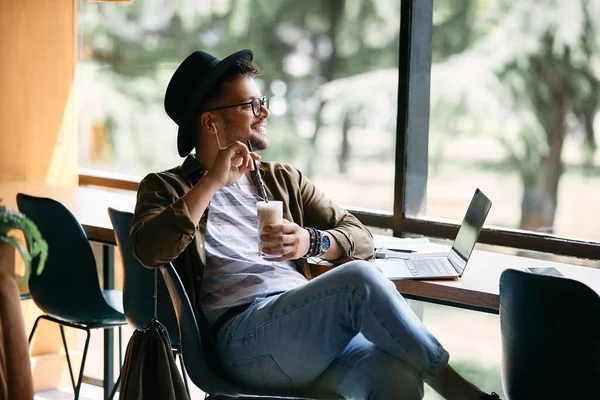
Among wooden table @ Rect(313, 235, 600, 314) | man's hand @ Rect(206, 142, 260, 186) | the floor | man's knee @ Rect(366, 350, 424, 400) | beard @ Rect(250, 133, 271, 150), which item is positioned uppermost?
beard @ Rect(250, 133, 271, 150)

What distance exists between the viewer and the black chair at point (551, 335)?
5.78 feet

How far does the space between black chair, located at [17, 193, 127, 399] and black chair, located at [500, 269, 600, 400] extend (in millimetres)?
1678

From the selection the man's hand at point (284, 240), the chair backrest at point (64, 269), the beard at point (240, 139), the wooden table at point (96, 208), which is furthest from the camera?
the wooden table at point (96, 208)

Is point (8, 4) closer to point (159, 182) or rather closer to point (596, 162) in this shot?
point (159, 182)

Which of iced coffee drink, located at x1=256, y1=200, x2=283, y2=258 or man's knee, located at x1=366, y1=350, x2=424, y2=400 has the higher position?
iced coffee drink, located at x1=256, y1=200, x2=283, y2=258

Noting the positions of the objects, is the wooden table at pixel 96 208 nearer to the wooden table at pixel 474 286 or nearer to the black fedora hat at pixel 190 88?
the black fedora hat at pixel 190 88

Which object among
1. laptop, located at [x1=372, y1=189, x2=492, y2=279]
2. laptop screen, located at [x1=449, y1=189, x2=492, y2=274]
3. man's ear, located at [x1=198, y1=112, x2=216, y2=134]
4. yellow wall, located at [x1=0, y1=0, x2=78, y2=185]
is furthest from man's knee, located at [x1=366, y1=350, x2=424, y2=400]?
yellow wall, located at [x1=0, y1=0, x2=78, y2=185]

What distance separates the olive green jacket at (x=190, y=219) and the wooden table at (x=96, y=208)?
76cm

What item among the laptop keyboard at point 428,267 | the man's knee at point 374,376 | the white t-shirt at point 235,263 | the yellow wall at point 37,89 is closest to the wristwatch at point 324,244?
the white t-shirt at point 235,263

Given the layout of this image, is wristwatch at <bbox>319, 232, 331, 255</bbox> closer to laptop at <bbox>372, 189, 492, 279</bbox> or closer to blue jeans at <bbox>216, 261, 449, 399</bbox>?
laptop at <bbox>372, 189, 492, 279</bbox>

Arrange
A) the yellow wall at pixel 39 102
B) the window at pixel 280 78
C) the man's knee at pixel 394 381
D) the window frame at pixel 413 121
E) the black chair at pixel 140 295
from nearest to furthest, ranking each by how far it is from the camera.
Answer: the man's knee at pixel 394 381 → the black chair at pixel 140 295 → the window frame at pixel 413 121 → the window at pixel 280 78 → the yellow wall at pixel 39 102

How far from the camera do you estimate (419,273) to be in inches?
98.0

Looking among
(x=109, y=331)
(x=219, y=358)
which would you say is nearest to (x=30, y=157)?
(x=109, y=331)

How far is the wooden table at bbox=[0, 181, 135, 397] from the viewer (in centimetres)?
327
